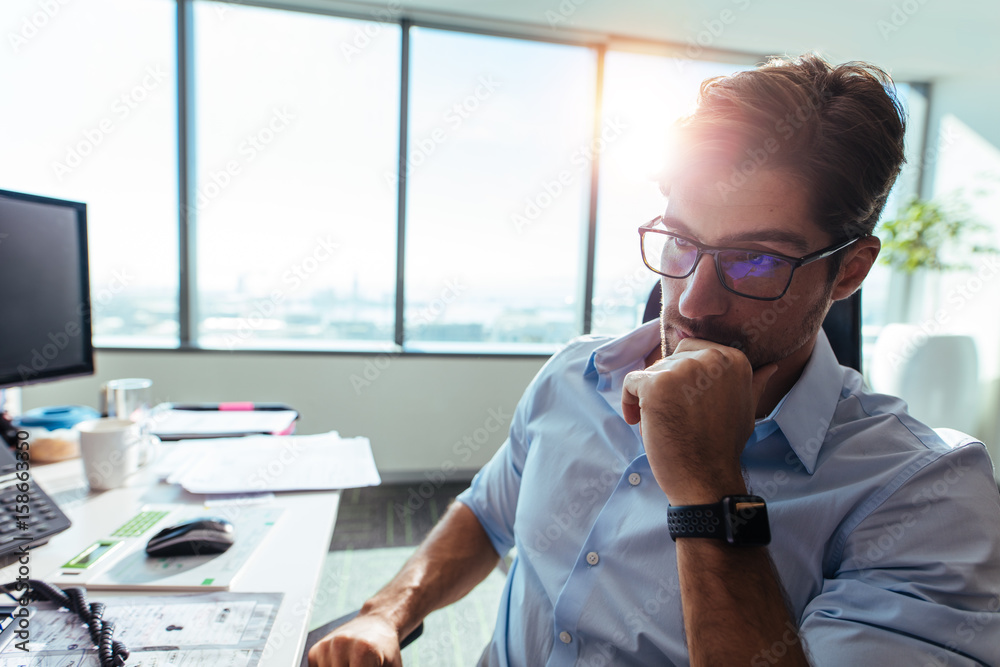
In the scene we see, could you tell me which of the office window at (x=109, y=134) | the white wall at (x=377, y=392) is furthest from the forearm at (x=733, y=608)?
the office window at (x=109, y=134)

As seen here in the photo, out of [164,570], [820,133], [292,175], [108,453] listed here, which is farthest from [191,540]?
[292,175]

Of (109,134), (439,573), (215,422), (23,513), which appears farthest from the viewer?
A: (109,134)

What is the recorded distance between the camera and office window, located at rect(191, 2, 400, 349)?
296 centimetres

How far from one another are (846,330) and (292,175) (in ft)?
9.33

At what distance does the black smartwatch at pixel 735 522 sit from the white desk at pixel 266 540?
1.63ft

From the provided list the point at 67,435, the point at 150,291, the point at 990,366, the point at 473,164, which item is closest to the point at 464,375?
the point at 473,164

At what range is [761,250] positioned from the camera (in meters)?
0.79

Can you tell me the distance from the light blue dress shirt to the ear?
0.30 ft

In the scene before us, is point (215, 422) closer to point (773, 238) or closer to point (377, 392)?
point (773, 238)

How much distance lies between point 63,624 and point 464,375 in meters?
2.62

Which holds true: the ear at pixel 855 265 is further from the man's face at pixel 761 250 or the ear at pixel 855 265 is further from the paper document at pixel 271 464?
the paper document at pixel 271 464

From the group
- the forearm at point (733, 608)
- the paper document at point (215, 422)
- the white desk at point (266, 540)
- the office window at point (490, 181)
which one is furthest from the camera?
the office window at point (490, 181)

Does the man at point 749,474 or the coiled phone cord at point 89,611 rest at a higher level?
the man at point 749,474

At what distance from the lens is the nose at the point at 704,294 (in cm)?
81
